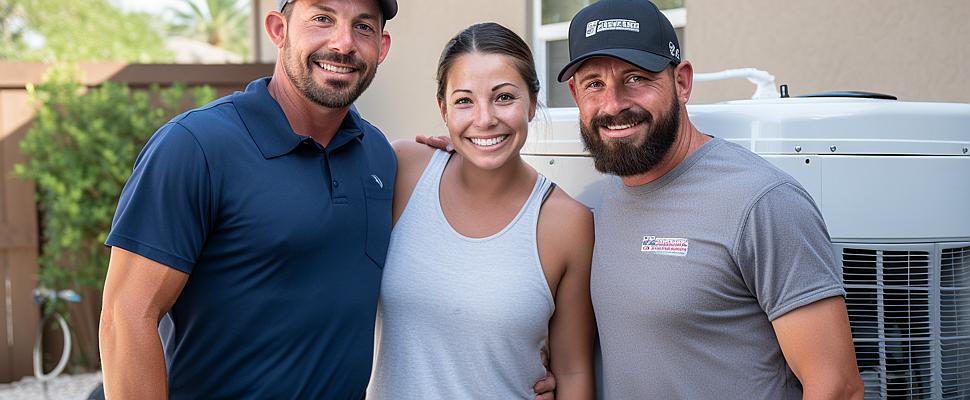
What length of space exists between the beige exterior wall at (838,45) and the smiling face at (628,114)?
1936 millimetres

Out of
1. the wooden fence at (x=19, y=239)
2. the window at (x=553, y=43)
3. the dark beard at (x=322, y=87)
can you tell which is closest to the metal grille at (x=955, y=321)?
the dark beard at (x=322, y=87)

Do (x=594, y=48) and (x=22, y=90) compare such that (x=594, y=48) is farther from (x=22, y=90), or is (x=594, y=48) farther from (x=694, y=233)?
(x=22, y=90)

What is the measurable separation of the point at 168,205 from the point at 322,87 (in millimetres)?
480

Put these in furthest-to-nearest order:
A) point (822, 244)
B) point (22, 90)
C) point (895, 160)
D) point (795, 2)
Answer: point (22, 90) < point (795, 2) < point (895, 160) < point (822, 244)

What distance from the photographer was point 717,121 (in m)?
2.22

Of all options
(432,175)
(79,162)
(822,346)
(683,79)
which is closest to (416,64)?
(79,162)

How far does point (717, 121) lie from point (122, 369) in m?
1.37

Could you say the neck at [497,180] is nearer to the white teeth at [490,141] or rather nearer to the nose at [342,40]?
the white teeth at [490,141]

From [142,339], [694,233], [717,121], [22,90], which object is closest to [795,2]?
[717,121]

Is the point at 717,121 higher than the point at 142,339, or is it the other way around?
the point at 717,121

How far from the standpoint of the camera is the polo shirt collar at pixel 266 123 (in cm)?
215

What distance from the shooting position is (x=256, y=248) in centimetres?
208

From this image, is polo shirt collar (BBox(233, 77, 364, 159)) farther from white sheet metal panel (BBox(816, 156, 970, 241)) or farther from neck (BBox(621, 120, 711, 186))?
white sheet metal panel (BBox(816, 156, 970, 241))

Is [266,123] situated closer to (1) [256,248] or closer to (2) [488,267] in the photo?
(1) [256,248]
